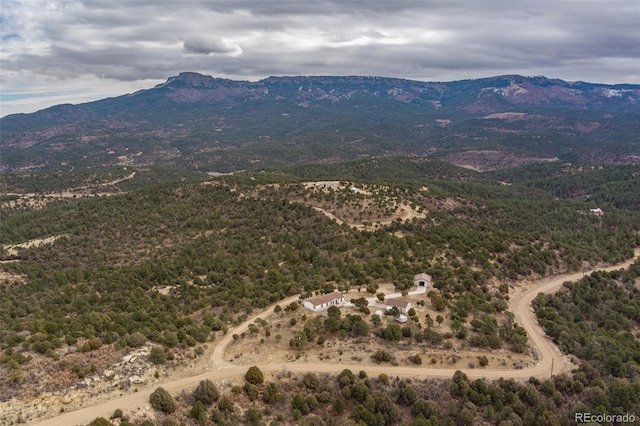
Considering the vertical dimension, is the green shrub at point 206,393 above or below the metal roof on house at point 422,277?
below

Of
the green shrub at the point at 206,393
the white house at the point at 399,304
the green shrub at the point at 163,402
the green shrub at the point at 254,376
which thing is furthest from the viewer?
Result: the white house at the point at 399,304

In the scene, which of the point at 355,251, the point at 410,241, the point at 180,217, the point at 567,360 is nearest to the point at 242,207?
the point at 180,217

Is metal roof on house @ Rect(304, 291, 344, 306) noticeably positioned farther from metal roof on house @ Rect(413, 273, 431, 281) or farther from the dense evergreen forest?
metal roof on house @ Rect(413, 273, 431, 281)

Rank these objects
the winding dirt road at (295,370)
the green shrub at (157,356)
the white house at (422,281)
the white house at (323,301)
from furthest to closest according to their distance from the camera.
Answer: the white house at (422,281) → the white house at (323,301) → the green shrub at (157,356) → the winding dirt road at (295,370)

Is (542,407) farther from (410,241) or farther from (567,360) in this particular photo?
(410,241)

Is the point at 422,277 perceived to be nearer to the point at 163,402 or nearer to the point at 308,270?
the point at 308,270

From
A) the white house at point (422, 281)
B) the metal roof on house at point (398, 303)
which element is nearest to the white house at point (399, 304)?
the metal roof on house at point (398, 303)

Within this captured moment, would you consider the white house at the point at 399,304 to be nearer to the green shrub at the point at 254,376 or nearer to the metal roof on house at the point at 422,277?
the metal roof on house at the point at 422,277
